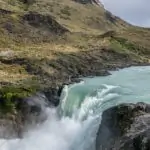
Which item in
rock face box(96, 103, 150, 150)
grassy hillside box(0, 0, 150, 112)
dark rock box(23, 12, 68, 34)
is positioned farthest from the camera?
dark rock box(23, 12, 68, 34)

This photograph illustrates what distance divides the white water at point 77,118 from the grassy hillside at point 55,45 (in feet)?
25.8

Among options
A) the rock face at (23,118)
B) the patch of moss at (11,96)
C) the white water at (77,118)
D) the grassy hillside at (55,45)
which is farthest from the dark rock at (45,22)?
the rock face at (23,118)

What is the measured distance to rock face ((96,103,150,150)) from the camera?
37.3 meters

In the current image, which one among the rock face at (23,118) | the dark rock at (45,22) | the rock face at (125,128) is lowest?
the rock face at (23,118)

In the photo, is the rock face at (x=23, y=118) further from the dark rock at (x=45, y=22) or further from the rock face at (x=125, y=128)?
the dark rock at (x=45, y=22)

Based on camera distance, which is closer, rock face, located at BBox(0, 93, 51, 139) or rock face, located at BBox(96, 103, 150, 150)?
rock face, located at BBox(96, 103, 150, 150)

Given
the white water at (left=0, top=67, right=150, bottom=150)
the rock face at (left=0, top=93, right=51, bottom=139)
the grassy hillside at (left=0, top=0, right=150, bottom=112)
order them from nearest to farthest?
the white water at (left=0, top=67, right=150, bottom=150) < the rock face at (left=0, top=93, right=51, bottom=139) < the grassy hillside at (left=0, top=0, right=150, bottom=112)

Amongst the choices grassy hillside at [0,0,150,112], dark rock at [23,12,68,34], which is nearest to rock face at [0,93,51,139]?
grassy hillside at [0,0,150,112]

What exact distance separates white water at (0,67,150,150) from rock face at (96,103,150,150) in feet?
11.5

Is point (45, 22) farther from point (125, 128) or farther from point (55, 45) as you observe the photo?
point (125, 128)

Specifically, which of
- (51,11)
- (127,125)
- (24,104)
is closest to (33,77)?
(24,104)

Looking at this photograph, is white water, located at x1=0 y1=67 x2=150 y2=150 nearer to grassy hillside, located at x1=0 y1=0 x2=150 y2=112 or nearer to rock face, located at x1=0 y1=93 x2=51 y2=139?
rock face, located at x1=0 y1=93 x2=51 y2=139

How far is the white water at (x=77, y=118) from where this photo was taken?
50.3 metres

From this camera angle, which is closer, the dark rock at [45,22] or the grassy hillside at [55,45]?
the grassy hillside at [55,45]
